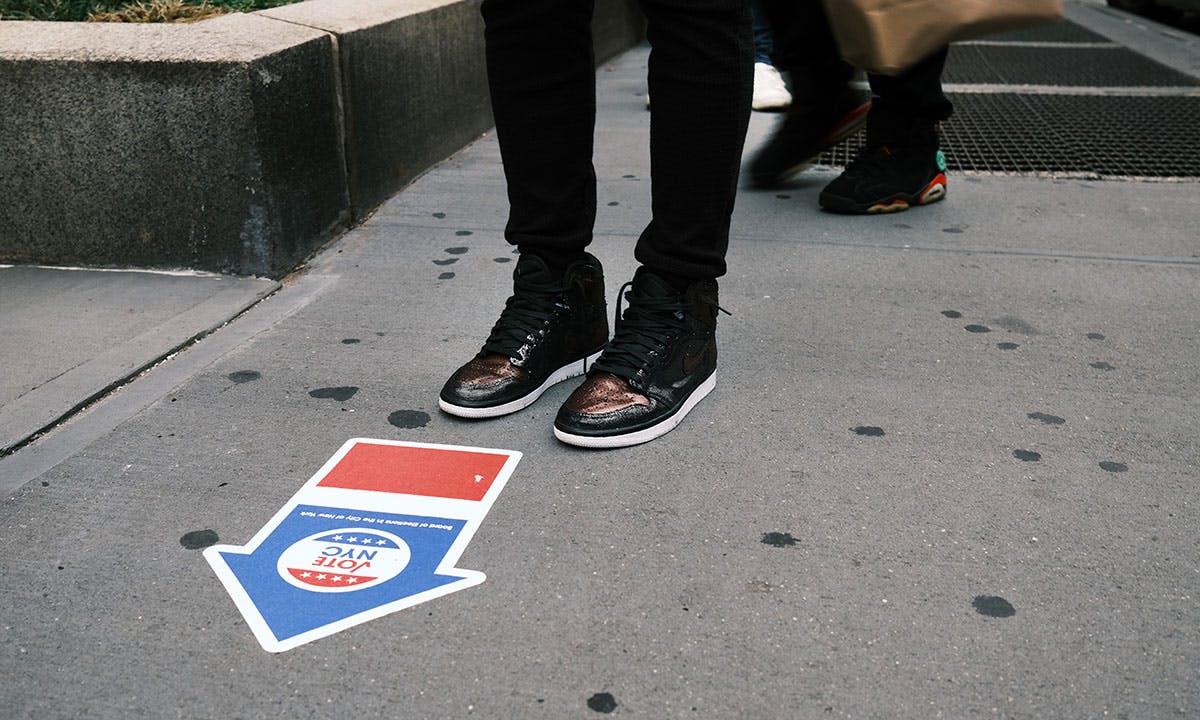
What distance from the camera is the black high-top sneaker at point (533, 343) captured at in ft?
6.81

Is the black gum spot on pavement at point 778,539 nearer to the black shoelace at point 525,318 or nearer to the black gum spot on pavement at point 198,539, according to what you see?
the black shoelace at point 525,318

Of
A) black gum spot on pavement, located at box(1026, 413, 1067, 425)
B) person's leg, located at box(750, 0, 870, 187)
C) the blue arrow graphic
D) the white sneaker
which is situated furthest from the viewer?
the white sneaker

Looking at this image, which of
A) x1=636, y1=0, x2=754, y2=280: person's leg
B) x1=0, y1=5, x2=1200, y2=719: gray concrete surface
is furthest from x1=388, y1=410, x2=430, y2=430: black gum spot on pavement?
x1=636, y1=0, x2=754, y2=280: person's leg

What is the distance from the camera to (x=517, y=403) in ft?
6.88

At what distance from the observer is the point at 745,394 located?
219 centimetres

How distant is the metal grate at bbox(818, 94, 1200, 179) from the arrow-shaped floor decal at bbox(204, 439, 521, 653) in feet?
8.10

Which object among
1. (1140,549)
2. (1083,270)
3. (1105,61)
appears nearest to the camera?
(1140,549)

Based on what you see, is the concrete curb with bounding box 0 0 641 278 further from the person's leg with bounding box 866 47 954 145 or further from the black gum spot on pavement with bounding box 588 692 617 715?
the black gum spot on pavement with bounding box 588 692 617 715

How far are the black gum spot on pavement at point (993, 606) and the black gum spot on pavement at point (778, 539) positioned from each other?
10.7 inches

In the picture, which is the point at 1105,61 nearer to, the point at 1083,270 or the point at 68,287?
the point at 1083,270

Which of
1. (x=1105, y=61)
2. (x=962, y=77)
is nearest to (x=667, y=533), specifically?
(x=962, y=77)

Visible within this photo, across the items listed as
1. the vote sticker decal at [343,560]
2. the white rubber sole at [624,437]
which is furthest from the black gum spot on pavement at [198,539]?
the white rubber sole at [624,437]

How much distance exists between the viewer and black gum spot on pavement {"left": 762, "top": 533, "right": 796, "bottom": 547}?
1668mm

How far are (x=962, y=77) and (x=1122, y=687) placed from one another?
4797 millimetres
